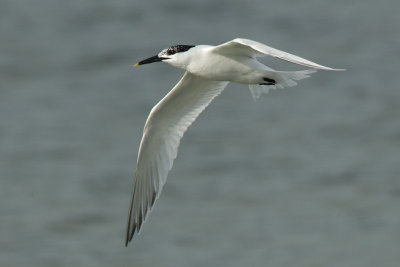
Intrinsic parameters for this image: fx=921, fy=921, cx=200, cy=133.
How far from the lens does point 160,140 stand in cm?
991

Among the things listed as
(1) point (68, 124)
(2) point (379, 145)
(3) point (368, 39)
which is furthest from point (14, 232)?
(3) point (368, 39)

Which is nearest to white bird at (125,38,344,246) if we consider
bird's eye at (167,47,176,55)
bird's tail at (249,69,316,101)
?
bird's eye at (167,47,176,55)

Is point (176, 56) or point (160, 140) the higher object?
point (176, 56)

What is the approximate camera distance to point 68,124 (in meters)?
18.6

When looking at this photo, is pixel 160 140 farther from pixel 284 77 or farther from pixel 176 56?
pixel 284 77

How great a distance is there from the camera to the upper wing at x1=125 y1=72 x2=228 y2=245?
31.8 feet

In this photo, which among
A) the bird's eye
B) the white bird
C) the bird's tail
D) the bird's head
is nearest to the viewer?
the bird's tail

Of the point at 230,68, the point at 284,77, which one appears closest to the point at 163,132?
the point at 230,68

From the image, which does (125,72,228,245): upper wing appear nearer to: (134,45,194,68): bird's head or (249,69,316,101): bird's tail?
(134,45,194,68): bird's head

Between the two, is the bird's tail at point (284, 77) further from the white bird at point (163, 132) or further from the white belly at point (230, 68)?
the white bird at point (163, 132)

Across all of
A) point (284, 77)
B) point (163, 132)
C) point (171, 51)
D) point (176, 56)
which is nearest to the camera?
point (284, 77)

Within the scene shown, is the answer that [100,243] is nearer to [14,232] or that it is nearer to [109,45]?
[14,232]

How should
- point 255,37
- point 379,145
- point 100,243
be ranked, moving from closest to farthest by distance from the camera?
point 100,243
point 379,145
point 255,37

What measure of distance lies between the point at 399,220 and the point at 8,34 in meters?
11.7
